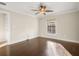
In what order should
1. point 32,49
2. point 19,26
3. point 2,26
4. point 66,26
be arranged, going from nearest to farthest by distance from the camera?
point 66,26 < point 32,49 < point 2,26 < point 19,26

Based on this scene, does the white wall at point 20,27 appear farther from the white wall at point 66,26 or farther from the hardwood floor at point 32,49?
the white wall at point 66,26

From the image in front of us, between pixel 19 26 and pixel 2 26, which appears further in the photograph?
→ pixel 19 26

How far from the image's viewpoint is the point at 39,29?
2750mm

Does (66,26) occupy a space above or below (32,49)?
above

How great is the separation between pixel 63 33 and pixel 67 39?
25 centimetres

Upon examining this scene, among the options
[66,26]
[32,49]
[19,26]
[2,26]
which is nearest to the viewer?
[66,26]

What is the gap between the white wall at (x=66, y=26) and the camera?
84.2 inches

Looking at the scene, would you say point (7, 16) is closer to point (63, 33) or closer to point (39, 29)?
point (39, 29)

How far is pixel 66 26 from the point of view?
8.50 feet

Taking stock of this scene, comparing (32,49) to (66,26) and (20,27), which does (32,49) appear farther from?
(20,27)

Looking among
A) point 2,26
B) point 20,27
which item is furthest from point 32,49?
point 2,26

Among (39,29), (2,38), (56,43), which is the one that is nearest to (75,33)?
(56,43)

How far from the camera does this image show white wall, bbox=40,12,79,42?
2.14 m

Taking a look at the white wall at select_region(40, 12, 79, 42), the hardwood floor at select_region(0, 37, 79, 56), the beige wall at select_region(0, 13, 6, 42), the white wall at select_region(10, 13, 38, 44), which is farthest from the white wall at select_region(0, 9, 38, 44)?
the white wall at select_region(40, 12, 79, 42)
